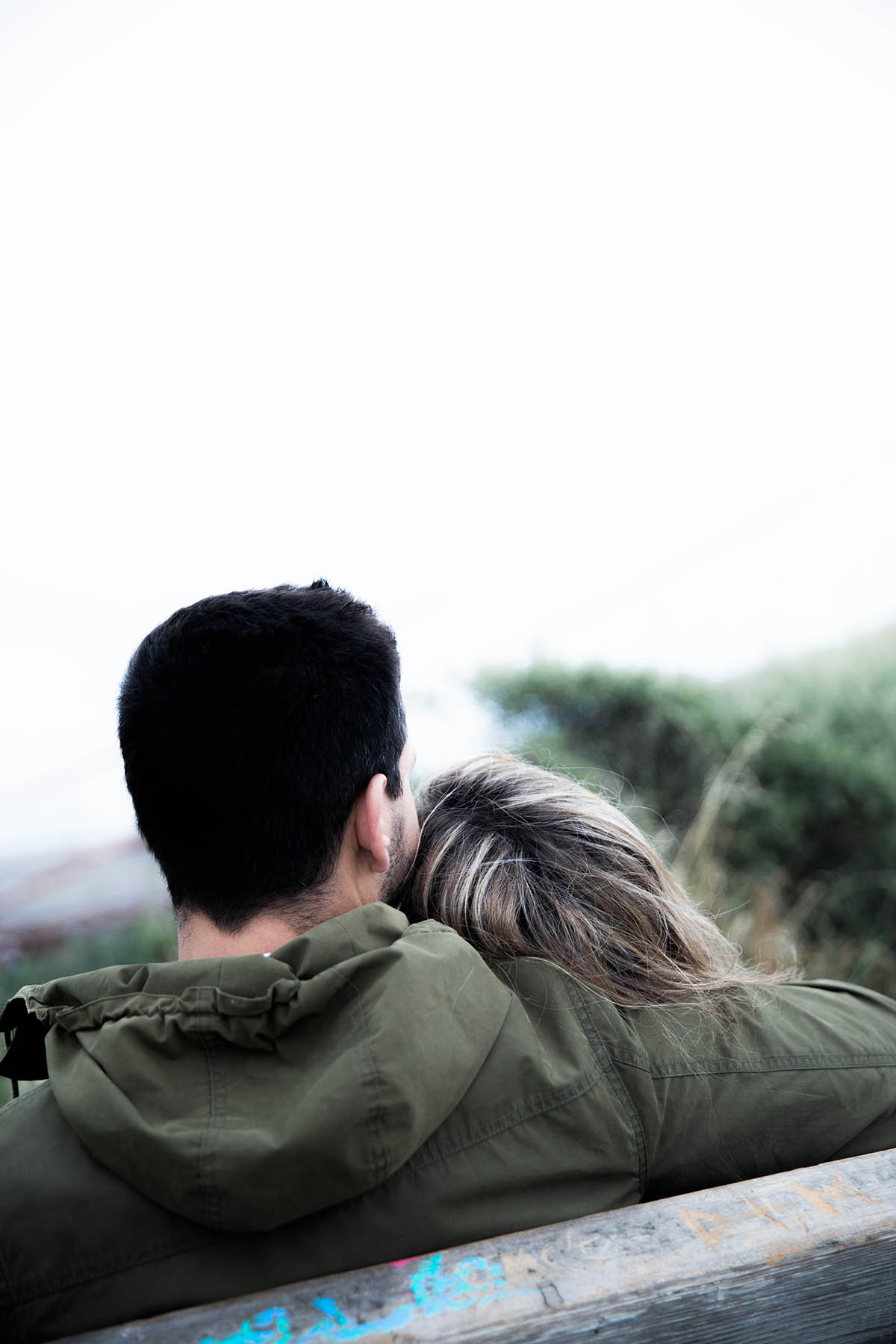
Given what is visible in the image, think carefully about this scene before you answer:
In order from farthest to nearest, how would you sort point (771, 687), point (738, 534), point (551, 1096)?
point (738, 534) < point (771, 687) < point (551, 1096)

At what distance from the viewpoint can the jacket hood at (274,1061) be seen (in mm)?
1006

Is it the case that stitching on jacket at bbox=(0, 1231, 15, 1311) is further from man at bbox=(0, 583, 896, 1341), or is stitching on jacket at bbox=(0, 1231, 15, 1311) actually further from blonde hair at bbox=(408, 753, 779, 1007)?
blonde hair at bbox=(408, 753, 779, 1007)

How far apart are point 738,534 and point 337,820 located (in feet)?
28.8

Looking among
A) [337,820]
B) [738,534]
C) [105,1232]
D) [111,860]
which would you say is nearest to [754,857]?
[111,860]

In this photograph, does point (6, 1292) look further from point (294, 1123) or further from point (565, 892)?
point (565, 892)

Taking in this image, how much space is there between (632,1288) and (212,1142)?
433 millimetres

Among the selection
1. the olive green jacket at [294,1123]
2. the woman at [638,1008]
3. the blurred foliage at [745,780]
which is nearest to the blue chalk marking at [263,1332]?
the olive green jacket at [294,1123]

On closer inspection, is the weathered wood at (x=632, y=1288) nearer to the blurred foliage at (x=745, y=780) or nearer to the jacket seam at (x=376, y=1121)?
the jacket seam at (x=376, y=1121)

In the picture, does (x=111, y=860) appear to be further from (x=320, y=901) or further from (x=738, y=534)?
(x=738, y=534)

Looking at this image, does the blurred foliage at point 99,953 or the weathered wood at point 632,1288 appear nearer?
the weathered wood at point 632,1288

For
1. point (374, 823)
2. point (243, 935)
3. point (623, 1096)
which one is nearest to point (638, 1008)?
point (623, 1096)

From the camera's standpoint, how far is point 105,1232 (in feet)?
3.53

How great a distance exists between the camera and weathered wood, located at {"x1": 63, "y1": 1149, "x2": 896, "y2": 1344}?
905 millimetres

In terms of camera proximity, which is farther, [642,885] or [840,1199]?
[642,885]
